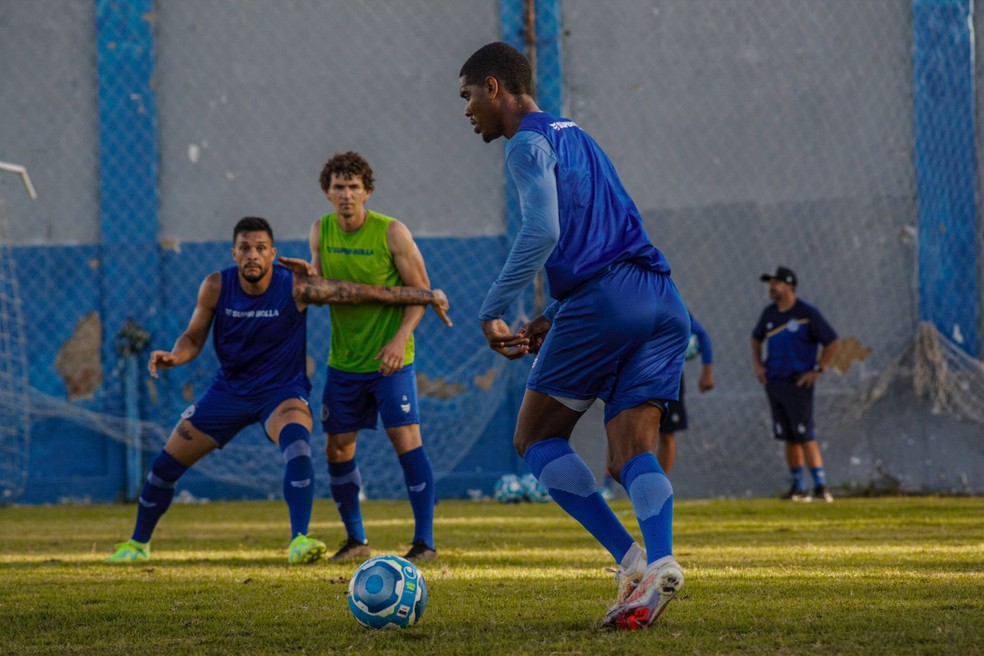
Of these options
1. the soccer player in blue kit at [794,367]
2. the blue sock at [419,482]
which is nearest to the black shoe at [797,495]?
the soccer player in blue kit at [794,367]

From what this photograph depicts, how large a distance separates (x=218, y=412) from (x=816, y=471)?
6694 millimetres

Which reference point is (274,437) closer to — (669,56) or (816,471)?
(816,471)

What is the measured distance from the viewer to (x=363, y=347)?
7238mm

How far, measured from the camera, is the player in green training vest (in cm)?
719

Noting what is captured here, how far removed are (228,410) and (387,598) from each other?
10.1ft

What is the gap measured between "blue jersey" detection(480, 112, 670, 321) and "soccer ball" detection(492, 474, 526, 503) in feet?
26.6

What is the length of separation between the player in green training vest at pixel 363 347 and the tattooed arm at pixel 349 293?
0.29 feet

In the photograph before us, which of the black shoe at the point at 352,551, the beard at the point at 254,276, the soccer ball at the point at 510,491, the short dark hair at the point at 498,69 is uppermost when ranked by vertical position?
the short dark hair at the point at 498,69

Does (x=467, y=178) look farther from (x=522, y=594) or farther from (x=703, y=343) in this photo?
(x=522, y=594)

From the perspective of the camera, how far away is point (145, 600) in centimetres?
514

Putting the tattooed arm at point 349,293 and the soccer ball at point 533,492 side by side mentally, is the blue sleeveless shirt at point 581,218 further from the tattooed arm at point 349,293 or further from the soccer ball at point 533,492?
the soccer ball at point 533,492

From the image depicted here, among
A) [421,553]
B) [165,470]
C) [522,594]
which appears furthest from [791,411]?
[522,594]

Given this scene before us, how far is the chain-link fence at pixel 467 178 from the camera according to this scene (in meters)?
13.0

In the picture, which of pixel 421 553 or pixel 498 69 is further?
pixel 421 553
